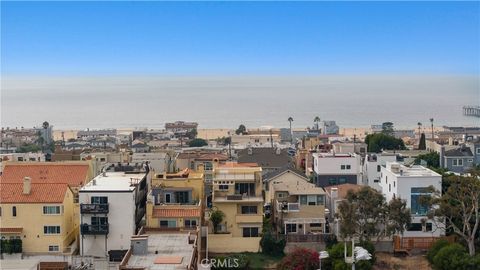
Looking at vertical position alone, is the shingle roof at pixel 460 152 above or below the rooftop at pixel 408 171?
above

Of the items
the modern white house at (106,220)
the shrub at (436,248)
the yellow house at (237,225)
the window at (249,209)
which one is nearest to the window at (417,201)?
the shrub at (436,248)

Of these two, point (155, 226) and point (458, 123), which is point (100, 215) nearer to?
point (155, 226)

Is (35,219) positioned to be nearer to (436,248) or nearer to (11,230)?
(11,230)

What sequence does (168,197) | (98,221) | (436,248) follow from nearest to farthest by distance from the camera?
(436,248), (98,221), (168,197)

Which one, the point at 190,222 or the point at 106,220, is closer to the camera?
the point at 106,220

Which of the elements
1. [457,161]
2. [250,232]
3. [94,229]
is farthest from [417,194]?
[94,229]
